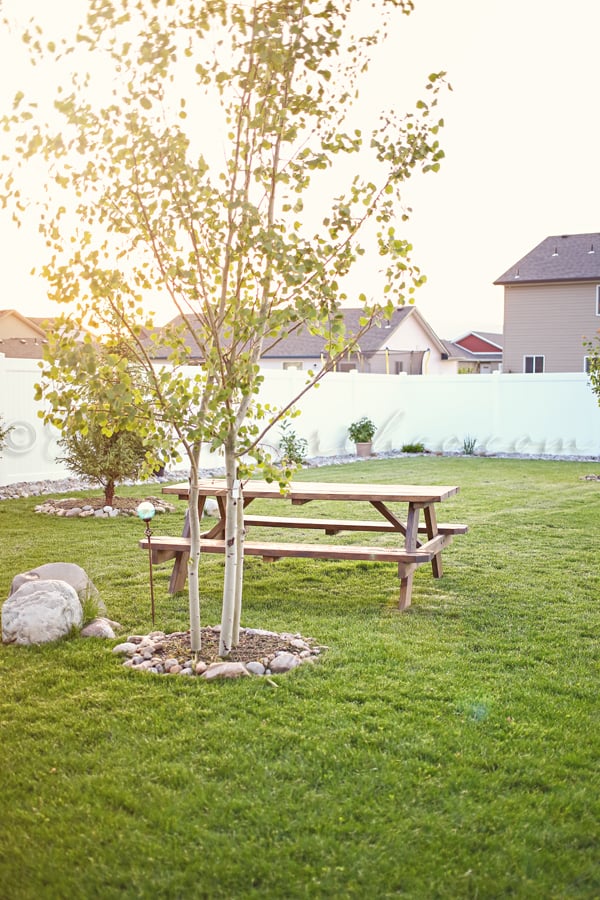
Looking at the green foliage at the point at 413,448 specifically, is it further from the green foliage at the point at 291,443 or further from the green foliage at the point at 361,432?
the green foliage at the point at 291,443

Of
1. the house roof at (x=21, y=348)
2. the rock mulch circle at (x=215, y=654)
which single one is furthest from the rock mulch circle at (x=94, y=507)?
the house roof at (x=21, y=348)

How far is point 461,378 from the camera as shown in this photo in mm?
19703

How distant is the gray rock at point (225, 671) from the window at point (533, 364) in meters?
24.6

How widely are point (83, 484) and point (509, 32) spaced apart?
799 centimetres

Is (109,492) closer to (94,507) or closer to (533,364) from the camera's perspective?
(94,507)

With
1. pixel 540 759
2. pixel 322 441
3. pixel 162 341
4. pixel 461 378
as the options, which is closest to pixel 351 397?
Answer: pixel 322 441

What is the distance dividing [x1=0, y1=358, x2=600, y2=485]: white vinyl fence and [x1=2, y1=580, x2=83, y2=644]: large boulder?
37.0 ft

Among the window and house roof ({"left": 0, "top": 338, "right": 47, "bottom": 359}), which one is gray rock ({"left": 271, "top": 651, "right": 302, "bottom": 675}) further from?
house roof ({"left": 0, "top": 338, "right": 47, "bottom": 359})

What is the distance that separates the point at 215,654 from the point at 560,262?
2501cm

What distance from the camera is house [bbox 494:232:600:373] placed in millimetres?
26578

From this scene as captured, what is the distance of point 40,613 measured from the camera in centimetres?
499

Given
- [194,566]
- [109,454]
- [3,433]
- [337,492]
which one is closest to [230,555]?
[194,566]

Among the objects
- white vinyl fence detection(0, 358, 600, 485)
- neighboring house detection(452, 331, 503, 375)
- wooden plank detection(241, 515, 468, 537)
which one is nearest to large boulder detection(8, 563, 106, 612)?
wooden plank detection(241, 515, 468, 537)

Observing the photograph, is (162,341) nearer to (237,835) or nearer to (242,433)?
(242,433)
